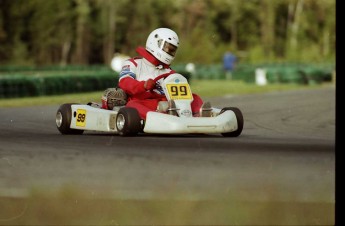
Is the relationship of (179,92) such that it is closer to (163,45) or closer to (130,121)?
(163,45)

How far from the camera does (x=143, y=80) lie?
1141 centimetres

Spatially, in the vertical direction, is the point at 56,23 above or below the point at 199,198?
above

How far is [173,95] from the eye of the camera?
1101 centimetres

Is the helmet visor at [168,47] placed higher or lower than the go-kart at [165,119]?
higher

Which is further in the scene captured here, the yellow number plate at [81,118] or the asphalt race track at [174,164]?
the yellow number plate at [81,118]

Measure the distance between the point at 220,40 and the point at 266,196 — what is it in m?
71.4

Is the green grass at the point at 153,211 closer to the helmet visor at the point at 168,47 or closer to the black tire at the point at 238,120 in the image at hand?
the black tire at the point at 238,120

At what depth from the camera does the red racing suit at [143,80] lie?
1111cm

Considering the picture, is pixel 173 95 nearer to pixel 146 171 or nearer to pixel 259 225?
pixel 146 171

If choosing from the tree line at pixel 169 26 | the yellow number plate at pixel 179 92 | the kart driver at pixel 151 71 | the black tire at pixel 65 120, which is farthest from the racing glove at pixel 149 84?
the tree line at pixel 169 26

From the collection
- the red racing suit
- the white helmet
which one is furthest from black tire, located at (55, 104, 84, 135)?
the white helmet

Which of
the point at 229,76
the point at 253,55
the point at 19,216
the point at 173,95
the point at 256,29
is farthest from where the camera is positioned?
the point at 256,29

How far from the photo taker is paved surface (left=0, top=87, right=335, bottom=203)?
6.79 metres

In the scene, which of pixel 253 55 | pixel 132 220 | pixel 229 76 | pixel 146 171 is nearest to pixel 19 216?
pixel 132 220
